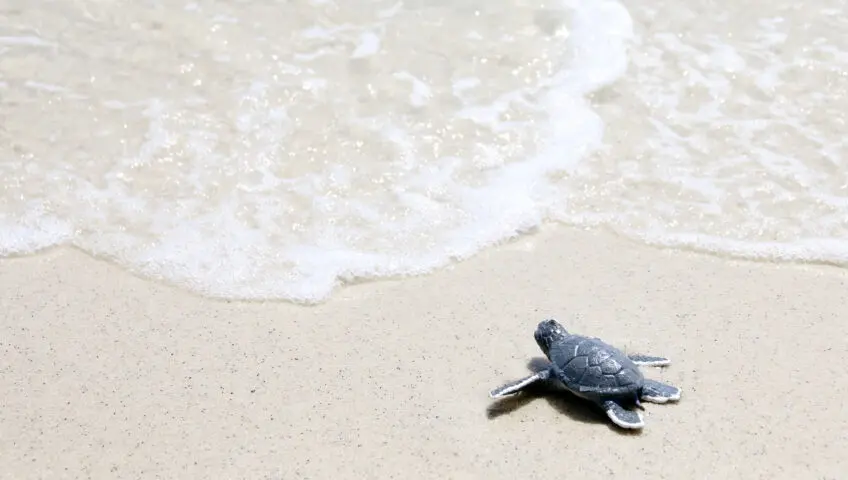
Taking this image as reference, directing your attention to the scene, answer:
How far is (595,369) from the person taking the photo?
3105 mm

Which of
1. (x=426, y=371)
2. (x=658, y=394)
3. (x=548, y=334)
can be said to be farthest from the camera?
(x=426, y=371)

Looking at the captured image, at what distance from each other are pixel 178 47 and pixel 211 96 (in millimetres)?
641

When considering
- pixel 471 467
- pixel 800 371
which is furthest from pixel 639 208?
pixel 471 467

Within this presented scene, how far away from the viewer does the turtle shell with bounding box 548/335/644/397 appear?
3078mm

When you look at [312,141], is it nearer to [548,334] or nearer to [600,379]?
[548,334]

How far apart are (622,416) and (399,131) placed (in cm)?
249

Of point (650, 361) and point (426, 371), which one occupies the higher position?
point (650, 361)

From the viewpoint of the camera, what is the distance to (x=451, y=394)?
10.9ft

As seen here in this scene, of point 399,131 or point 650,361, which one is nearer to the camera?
point 650,361

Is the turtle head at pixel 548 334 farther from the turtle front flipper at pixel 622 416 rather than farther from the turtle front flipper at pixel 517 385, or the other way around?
the turtle front flipper at pixel 622 416

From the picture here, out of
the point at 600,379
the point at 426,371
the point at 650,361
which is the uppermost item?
the point at 600,379

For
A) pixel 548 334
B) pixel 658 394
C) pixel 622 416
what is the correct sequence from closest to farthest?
pixel 622 416, pixel 658 394, pixel 548 334

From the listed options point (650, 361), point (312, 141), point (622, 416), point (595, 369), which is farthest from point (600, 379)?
point (312, 141)

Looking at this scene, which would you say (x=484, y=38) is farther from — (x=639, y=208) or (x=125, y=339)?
(x=125, y=339)
